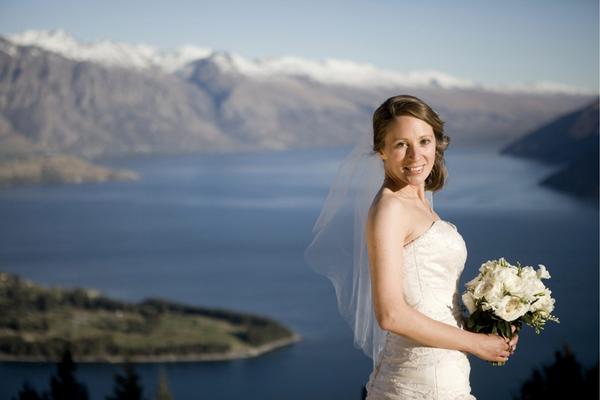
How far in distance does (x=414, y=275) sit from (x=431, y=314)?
0.09m

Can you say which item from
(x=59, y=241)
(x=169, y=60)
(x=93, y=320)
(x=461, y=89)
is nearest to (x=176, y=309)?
(x=93, y=320)

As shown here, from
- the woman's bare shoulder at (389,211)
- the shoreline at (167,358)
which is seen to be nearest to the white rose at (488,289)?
the woman's bare shoulder at (389,211)

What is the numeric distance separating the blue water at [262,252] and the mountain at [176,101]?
812 cm

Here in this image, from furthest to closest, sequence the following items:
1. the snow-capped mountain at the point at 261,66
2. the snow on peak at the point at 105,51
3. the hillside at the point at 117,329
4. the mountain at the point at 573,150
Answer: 1. the snow on peak at the point at 105,51
2. the snow-capped mountain at the point at 261,66
3. the hillside at the point at 117,329
4. the mountain at the point at 573,150

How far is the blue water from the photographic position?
1997 centimetres

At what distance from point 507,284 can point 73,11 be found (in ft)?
163

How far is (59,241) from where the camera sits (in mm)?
45812

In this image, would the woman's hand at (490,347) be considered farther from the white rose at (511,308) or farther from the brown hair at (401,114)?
the brown hair at (401,114)

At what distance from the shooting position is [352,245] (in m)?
2.07

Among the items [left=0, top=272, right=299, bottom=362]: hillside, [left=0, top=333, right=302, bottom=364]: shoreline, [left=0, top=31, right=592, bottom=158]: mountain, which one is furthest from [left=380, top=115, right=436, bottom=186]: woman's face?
[left=0, top=31, right=592, bottom=158]: mountain

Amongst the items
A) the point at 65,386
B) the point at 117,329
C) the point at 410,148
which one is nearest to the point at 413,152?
the point at 410,148

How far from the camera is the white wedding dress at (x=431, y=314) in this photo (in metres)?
1.52

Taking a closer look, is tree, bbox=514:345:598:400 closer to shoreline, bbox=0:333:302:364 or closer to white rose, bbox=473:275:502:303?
white rose, bbox=473:275:502:303

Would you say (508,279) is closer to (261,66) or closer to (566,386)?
(566,386)
